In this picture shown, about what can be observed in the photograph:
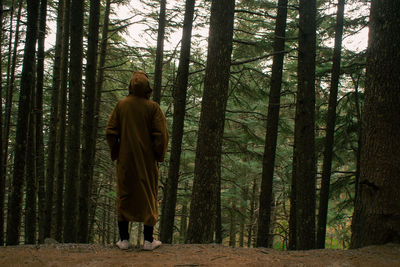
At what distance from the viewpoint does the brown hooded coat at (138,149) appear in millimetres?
4707

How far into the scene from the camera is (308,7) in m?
→ 7.55

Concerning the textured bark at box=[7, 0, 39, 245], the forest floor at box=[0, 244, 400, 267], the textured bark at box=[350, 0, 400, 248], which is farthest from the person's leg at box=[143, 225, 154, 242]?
the textured bark at box=[7, 0, 39, 245]

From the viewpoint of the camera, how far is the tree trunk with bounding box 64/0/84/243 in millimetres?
8141

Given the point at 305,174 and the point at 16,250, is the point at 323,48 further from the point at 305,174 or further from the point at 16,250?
the point at 16,250

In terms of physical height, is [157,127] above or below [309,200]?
above

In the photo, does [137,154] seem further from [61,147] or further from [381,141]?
[61,147]

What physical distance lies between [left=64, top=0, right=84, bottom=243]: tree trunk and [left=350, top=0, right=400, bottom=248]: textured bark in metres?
6.79

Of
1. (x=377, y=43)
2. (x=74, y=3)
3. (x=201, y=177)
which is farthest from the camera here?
(x=74, y=3)

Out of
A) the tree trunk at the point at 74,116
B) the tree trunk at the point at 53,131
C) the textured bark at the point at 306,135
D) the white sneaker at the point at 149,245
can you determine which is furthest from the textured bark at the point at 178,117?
the white sneaker at the point at 149,245

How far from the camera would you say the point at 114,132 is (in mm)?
4867

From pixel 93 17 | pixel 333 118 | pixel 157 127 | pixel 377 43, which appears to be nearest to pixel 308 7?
pixel 377 43

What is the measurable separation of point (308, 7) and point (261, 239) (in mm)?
7206

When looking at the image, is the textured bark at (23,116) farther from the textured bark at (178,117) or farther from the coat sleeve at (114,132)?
the textured bark at (178,117)

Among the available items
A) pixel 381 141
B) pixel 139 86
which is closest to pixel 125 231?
pixel 139 86
